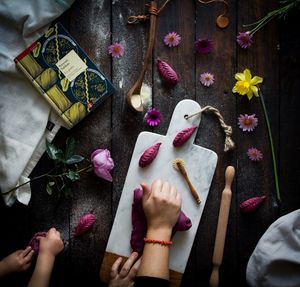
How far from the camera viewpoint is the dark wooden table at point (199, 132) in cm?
106

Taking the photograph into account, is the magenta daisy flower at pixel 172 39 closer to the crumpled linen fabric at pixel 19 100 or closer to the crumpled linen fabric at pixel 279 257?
the crumpled linen fabric at pixel 19 100

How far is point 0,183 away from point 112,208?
0.99 feet

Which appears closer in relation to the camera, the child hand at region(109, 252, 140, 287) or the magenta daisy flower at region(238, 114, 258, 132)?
the child hand at region(109, 252, 140, 287)

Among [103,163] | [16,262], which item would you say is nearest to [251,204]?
[103,163]

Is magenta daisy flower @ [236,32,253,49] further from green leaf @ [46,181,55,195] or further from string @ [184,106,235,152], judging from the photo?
green leaf @ [46,181,55,195]

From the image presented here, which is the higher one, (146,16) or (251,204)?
(146,16)

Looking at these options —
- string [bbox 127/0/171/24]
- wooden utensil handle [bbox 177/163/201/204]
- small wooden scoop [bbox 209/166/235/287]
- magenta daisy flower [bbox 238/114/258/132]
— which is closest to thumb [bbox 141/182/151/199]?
wooden utensil handle [bbox 177/163/201/204]

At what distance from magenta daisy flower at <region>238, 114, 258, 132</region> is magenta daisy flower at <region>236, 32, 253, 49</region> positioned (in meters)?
0.20

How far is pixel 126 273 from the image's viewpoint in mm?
983

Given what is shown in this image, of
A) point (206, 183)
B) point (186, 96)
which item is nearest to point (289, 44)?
point (186, 96)

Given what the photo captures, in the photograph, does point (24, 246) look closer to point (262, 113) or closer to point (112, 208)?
point (112, 208)

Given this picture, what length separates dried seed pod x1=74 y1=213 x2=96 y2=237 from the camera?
1036 mm

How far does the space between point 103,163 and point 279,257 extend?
1.72 ft

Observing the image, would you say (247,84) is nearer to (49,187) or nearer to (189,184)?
(189,184)
